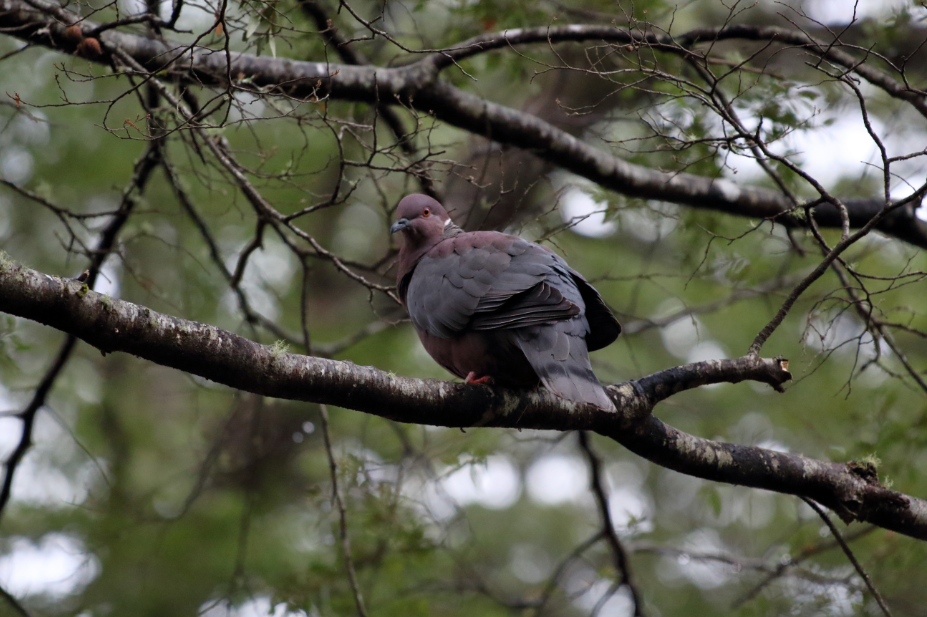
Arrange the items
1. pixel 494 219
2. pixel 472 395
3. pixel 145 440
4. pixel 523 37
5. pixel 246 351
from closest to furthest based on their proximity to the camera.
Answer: pixel 246 351 < pixel 472 395 < pixel 523 37 < pixel 494 219 < pixel 145 440

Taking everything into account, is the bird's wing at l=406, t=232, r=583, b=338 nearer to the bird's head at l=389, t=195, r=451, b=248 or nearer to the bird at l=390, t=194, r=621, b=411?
the bird at l=390, t=194, r=621, b=411

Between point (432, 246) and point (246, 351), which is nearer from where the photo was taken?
point (246, 351)

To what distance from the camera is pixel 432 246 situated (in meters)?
3.86

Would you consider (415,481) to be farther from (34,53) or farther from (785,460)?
(34,53)

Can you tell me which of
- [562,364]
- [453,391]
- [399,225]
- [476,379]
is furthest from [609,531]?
[399,225]

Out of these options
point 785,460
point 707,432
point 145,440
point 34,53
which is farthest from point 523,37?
point 145,440

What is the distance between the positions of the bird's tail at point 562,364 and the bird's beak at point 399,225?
1.03 metres

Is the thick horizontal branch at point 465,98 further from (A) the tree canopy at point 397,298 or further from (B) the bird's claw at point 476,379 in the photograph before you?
(B) the bird's claw at point 476,379

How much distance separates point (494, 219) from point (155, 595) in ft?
12.4

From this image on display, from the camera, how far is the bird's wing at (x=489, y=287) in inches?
122

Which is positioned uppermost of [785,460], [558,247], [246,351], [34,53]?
[34,53]

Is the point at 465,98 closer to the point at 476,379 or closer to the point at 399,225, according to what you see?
the point at 399,225

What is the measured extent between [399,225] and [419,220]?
0.50ft

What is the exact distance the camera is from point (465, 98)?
4.30m
